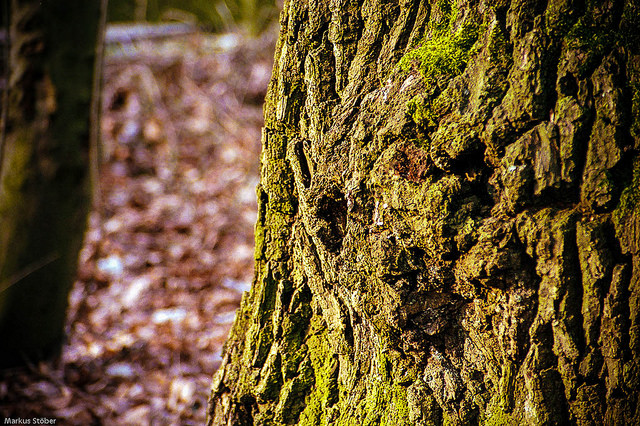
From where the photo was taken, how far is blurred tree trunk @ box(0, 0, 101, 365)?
3.15m

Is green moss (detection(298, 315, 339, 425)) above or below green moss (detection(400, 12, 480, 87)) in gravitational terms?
below

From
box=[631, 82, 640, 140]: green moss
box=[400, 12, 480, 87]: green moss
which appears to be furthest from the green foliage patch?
box=[631, 82, 640, 140]: green moss

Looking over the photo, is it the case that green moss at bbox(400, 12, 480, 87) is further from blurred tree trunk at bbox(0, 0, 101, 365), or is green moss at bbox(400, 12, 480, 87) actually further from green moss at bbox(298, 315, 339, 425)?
blurred tree trunk at bbox(0, 0, 101, 365)

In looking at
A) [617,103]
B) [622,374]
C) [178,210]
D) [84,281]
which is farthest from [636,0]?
[178,210]

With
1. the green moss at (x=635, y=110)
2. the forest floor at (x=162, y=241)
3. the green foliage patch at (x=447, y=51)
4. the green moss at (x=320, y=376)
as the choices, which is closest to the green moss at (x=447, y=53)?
the green foliage patch at (x=447, y=51)

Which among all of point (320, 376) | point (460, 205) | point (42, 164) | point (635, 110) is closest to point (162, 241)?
point (42, 164)

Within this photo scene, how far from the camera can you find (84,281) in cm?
453

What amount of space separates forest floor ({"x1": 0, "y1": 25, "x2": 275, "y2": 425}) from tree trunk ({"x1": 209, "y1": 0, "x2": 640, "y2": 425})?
2.06 m

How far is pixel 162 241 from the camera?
5.13 metres

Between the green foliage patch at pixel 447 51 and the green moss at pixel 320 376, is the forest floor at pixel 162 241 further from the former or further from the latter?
the green foliage patch at pixel 447 51

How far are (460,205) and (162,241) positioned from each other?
4.39 metres

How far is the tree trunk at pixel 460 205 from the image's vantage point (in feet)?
3.64

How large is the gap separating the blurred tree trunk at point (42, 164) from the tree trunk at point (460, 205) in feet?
7.36

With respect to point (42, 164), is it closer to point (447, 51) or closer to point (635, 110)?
point (447, 51)
